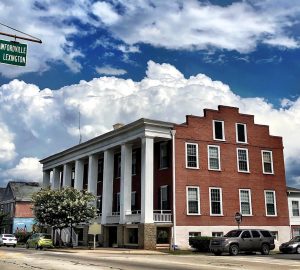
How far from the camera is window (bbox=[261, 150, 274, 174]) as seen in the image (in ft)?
155

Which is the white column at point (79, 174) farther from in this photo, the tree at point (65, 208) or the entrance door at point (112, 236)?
the entrance door at point (112, 236)

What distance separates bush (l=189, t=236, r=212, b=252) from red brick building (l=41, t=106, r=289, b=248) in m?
2.19

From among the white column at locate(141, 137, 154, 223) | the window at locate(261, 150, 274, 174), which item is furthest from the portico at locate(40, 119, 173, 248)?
the window at locate(261, 150, 274, 174)

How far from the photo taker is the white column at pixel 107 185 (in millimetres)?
47125

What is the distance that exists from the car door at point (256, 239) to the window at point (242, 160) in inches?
475

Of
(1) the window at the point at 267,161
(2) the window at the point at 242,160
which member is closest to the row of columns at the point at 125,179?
(2) the window at the point at 242,160

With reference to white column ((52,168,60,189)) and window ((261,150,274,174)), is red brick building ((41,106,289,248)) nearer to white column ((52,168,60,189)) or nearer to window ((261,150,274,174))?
window ((261,150,274,174))

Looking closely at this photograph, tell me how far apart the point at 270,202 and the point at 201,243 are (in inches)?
470

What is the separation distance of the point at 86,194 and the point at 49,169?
19.4 metres

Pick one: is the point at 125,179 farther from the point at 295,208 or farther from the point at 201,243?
the point at 295,208

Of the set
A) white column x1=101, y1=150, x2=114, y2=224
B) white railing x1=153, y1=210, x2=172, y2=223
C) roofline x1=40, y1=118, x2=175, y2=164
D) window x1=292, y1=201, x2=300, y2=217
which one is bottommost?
white railing x1=153, y1=210, x2=172, y2=223

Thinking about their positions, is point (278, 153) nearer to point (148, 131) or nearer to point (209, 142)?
point (209, 142)

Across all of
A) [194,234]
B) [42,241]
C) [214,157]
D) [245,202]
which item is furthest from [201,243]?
[42,241]

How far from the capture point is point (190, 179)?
42500 mm
